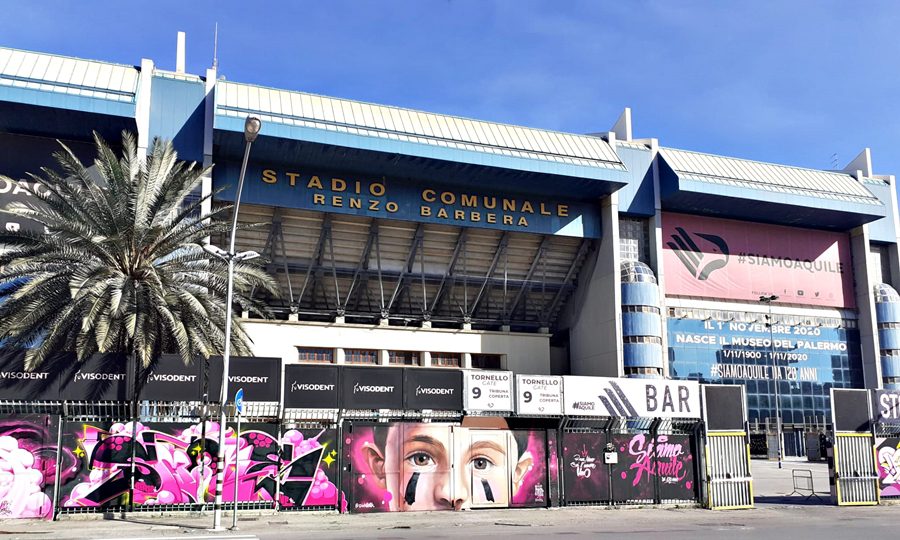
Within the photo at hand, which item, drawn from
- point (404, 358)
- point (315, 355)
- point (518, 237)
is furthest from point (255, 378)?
point (518, 237)

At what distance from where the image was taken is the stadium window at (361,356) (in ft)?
152

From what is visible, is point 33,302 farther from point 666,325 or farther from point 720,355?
point 720,355

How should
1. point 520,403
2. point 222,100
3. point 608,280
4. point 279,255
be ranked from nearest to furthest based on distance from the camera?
point 520,403
point 222,100
point 279,255
point 608,280

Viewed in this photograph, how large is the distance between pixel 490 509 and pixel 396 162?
21800 millimetres

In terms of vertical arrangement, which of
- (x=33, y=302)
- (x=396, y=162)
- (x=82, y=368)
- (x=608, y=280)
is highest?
(x=396, y=162)

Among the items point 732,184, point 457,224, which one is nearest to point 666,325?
point 732,184

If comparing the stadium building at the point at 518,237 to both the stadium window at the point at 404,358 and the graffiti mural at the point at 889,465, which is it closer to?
the stadium window at the point at 404,358

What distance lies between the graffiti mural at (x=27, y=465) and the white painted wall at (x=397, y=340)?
22.0 meters

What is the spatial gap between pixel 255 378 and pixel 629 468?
13278 millimetres

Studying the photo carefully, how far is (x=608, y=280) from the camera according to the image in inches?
1859

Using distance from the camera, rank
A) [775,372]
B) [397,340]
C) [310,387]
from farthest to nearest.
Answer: [775,372] < [397,340] < [310,387]

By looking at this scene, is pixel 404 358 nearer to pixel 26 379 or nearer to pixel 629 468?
pixel 629 468

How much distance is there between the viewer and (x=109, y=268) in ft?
78.6

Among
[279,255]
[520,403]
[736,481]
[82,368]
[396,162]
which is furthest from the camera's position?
[279,255]
